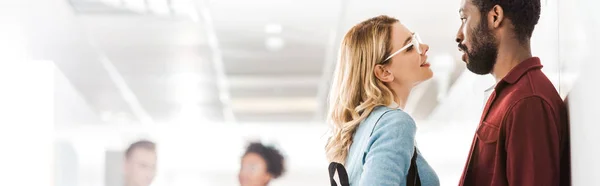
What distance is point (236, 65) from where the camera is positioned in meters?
8.16

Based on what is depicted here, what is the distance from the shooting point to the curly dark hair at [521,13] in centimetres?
185

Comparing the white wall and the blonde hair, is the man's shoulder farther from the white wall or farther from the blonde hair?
the blonde hair

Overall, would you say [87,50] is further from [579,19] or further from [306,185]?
[579,19]

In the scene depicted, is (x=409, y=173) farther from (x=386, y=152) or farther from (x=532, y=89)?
(x=532, y=89)

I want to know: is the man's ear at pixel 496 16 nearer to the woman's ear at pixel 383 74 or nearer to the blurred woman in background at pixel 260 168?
the woman's ear at pixel 383 74

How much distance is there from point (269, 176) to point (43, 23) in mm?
3088

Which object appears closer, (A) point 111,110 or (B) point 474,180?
(B) point 474,180

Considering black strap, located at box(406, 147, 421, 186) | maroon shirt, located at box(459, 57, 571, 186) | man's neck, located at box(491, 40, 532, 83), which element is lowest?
black strap, located at box(406, 147, 421, 186)

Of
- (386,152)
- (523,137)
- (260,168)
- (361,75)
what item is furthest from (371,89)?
(260,168)

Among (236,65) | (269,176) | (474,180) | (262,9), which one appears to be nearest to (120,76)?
(236,65)

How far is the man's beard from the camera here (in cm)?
188

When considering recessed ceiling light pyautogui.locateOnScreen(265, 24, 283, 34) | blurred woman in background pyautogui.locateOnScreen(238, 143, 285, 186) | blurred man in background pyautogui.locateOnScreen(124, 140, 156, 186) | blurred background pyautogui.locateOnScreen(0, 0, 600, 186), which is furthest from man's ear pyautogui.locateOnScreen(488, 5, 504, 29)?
recessed ceiling light pyautogui.locateOnScreen(265, 24, 283, 34)

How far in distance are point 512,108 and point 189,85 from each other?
23.4 ft

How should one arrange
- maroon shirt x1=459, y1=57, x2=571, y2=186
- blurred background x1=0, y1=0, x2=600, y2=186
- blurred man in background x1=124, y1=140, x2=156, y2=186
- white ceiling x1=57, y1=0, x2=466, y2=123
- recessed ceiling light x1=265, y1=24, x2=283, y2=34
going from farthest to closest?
recessed ceiling light x1=265, y1=24, x2=283, y2=34 < blurred background x1=0, y1=0, x2=600, y2=186 < white ceiling x1=57, y1=0, x2=466, y2=123 < blurred man in background x1=124, y1=140, x2=156, y2=186 < maroon shirt x1=459, y1=57, x2=571, y2=186
